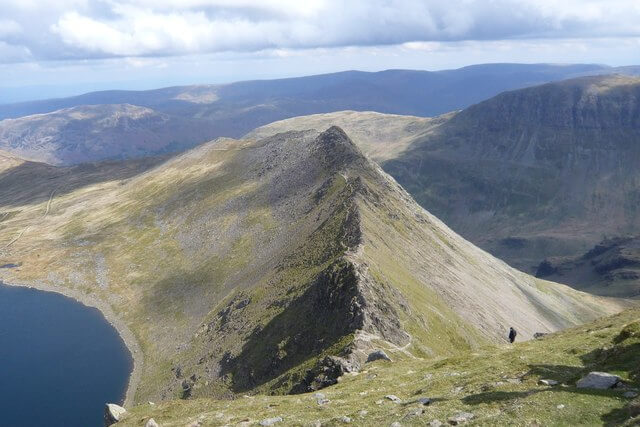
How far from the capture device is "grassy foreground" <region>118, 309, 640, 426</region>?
1180 inches

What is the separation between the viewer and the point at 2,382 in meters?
122

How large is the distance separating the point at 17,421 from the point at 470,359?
321ft

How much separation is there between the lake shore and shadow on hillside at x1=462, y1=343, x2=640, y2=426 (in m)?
89.4

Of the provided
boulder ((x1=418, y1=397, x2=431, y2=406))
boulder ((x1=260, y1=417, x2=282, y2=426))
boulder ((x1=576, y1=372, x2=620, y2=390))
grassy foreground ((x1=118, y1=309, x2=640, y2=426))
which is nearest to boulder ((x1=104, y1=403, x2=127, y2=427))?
grassy foreground ((x1=118, y1=309, x2=640, y2=426))

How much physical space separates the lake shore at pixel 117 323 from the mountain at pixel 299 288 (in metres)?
0.56

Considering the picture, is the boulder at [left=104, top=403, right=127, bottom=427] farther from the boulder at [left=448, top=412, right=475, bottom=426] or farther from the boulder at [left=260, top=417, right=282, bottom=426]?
the boulder at [left=448, top=412, right=475, bottom=426]

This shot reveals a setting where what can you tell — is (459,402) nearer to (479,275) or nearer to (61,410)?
(61,410)

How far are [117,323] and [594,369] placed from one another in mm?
135577

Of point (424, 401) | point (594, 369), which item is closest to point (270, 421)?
point (424, 401)

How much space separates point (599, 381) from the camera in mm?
32312

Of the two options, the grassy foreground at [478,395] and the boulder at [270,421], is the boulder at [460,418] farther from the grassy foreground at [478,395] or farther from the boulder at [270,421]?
the boulder at [270,421]

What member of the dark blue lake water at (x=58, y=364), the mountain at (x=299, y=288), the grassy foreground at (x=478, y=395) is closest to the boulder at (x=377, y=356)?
the mountain at (x=299, y=288)

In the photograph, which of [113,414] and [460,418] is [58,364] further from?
[460,418]

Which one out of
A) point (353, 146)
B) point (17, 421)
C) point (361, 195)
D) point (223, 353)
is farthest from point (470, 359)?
point (353, 146)
